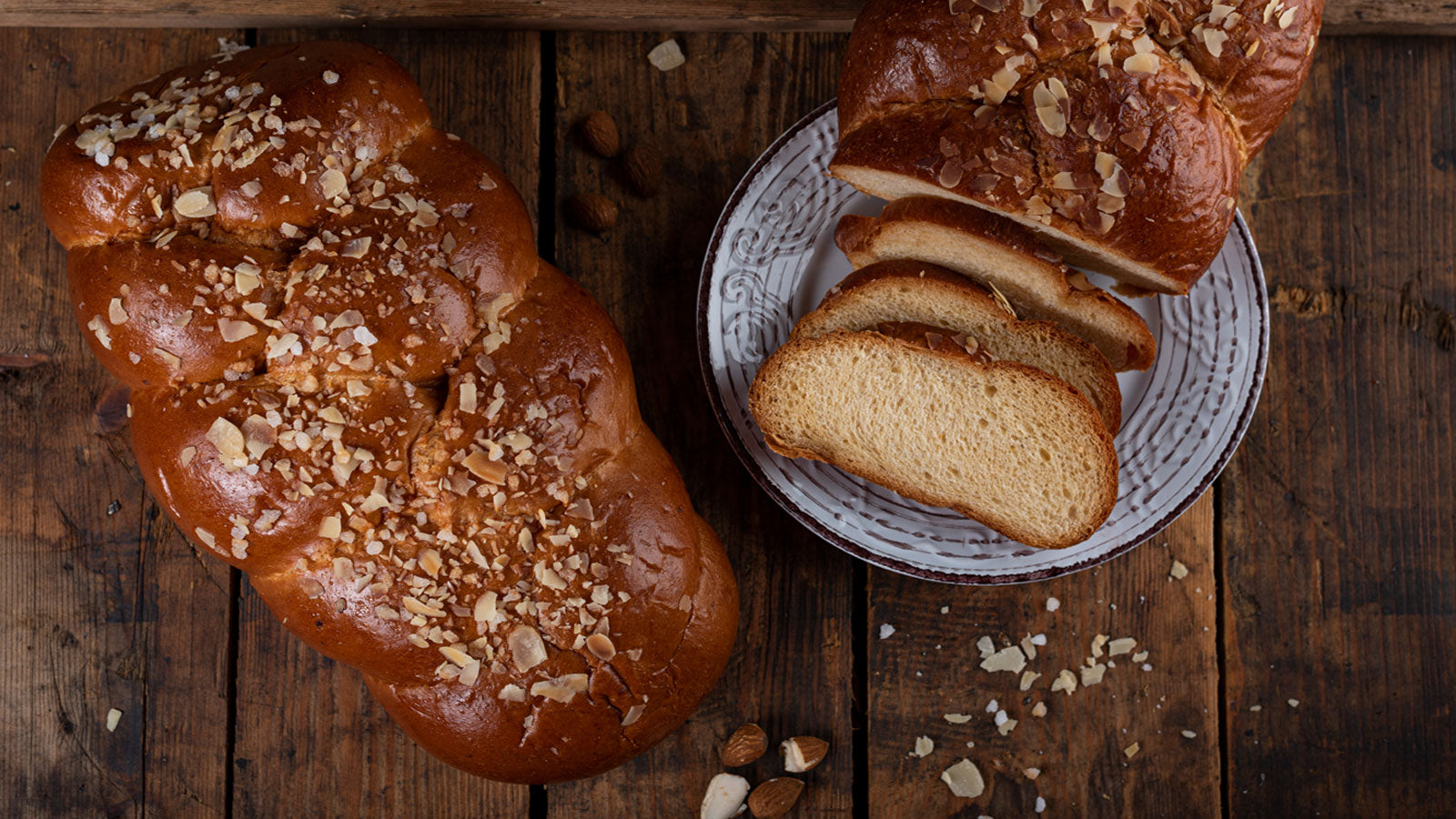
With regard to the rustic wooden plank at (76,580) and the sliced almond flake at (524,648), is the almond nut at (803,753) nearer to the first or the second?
the sliced almond flake at (524,648)

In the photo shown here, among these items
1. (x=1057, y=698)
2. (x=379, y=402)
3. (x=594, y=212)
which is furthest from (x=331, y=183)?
(x=1057, y=698)

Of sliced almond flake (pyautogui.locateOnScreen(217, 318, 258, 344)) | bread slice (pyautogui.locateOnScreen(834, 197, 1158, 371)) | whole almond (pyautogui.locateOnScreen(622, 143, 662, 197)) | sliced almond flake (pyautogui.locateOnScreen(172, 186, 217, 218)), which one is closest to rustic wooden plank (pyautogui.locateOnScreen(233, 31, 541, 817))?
sliced almond flake (pyautogui.locateOnScreen(217, 318, 258, 344))

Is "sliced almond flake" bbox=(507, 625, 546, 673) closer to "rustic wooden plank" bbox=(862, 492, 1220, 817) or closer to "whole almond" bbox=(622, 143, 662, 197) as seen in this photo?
"rustic wooden plank" bbox=(862, 492, 1220, 817)

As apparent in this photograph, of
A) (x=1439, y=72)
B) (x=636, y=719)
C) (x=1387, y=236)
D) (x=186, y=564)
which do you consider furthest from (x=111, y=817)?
(x=1439, y=72)

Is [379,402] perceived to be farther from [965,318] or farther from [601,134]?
[965,318]

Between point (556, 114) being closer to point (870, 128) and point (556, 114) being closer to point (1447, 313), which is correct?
point (870, 128)

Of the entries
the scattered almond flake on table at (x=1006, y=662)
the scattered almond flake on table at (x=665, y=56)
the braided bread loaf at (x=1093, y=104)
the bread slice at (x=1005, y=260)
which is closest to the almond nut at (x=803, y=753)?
the scattered almond flake on table at (x=1006, y=662)

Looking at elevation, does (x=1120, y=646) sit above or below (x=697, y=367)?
below
